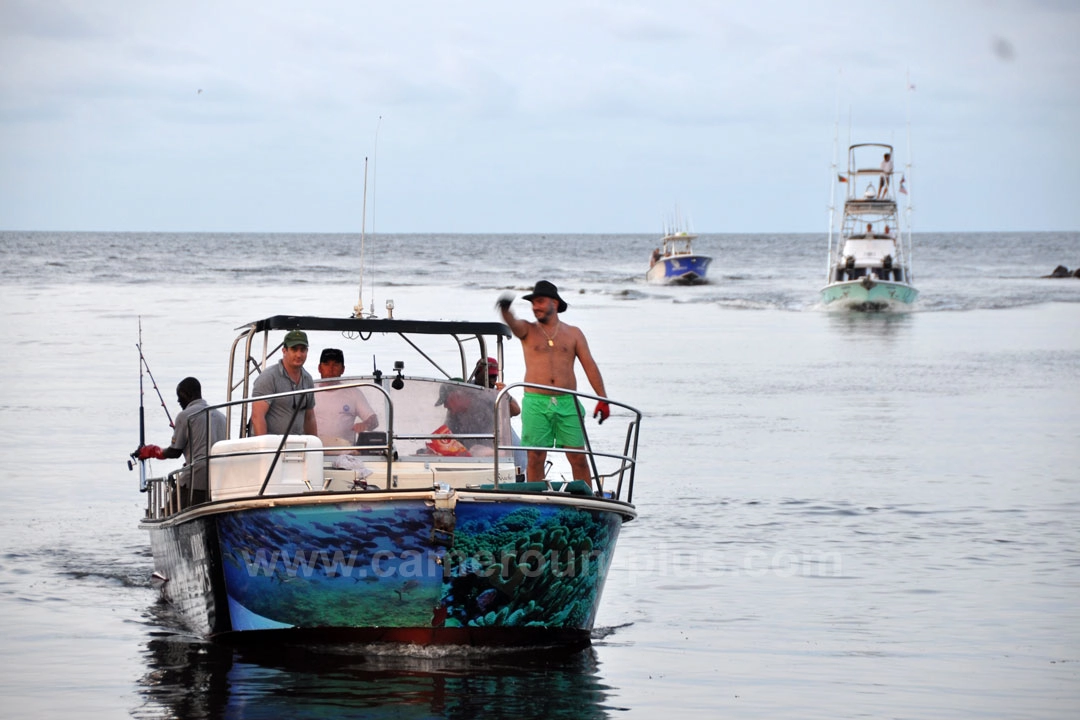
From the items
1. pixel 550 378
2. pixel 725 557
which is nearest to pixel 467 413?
pixel 550 378

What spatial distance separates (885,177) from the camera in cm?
4859

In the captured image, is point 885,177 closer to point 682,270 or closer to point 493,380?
point 682,270

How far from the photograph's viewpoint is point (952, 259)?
368ft

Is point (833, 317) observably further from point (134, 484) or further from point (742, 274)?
point (742, 274)

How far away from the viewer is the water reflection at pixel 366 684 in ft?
A: 27.1

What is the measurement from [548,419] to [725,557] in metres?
3.56

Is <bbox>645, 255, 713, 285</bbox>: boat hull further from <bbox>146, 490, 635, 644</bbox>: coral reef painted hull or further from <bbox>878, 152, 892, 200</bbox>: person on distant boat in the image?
<bbox>146, 490, 635, 644</bbox>: coral reef painted hull

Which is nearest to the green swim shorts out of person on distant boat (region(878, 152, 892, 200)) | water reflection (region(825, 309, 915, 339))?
water reflection (region(825, 309, 915, 339))

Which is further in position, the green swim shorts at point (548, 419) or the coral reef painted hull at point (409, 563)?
the green swim shorts at point (548, 419)

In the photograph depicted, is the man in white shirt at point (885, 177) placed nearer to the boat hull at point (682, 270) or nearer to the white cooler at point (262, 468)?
the boat hull at point (682, 270)

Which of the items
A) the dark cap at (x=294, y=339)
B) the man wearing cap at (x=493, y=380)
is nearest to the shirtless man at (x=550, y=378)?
the man wearing cap at (x=493, y=380)

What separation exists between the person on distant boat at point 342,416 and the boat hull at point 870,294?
40277mm

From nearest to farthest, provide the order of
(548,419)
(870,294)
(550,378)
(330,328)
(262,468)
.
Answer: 1. (262,468)
2. (548,419)
3. (550,378)
4. (330,328)
5. (870,294)

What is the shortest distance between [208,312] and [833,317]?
19703 mm
